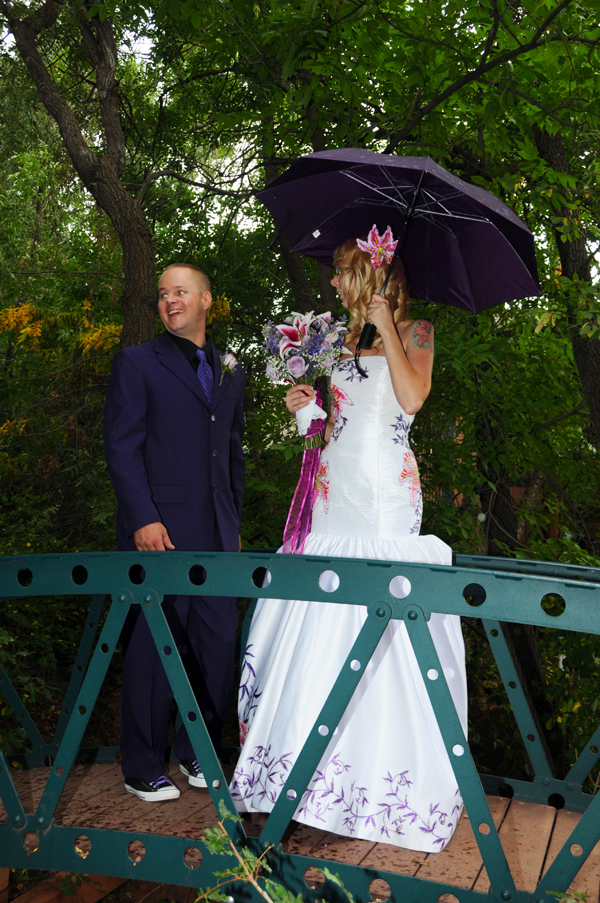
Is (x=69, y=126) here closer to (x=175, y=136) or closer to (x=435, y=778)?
(x=175, y=136)

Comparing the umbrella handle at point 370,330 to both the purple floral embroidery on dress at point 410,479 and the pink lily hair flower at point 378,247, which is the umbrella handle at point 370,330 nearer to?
the pink lily hair flower at point 378,247

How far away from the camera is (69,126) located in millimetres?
6273

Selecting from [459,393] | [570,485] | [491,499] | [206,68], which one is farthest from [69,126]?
[570,485]

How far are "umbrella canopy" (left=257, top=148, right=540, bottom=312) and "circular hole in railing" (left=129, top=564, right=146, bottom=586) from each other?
1.68 m

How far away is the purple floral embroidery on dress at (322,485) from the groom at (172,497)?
37 centimetres

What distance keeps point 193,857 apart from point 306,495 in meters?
1.35

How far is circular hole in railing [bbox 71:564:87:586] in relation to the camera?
2.46 meters

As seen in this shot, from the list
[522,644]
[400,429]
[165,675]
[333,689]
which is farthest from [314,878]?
[522,644]

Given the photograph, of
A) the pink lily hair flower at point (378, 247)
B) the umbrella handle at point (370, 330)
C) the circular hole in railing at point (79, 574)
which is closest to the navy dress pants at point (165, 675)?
the circular hole in railing at point (79, 574)

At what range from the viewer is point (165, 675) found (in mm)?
3016

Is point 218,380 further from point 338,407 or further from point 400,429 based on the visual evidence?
point 400,429

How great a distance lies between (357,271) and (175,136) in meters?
5.93

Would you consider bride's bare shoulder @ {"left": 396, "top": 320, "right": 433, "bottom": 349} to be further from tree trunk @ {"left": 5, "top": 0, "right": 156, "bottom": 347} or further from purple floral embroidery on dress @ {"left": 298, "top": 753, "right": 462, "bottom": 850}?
tree trunk @ {"left": 5, "top": 0, "right": 156, "bottom": 347}

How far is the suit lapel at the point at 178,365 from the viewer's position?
3.17 metres
